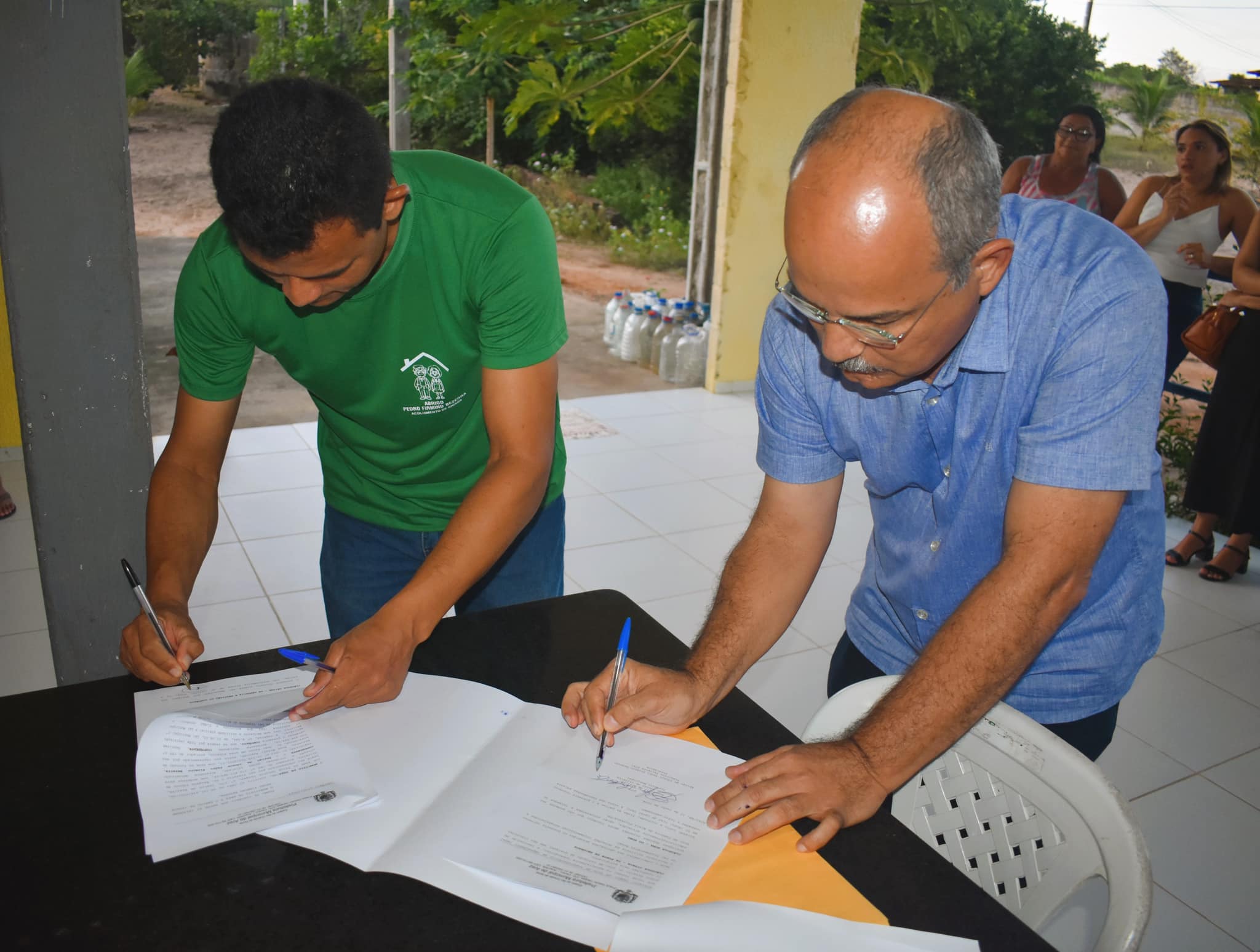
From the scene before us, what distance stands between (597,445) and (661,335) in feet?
4.83

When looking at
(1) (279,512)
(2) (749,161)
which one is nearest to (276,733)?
(1) (279,512)

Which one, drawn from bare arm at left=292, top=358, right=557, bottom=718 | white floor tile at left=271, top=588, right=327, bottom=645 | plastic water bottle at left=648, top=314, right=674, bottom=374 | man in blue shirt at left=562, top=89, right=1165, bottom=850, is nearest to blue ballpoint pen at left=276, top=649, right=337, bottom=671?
bare arm at left=292, top=358, right=557, bottom=718

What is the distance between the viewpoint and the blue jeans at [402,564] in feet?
5.48

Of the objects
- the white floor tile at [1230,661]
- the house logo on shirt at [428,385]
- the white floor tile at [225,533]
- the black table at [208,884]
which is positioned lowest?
the white floor tile at [225,533]

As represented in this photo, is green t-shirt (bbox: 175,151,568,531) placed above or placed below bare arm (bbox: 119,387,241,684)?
above

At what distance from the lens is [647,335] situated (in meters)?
6.05

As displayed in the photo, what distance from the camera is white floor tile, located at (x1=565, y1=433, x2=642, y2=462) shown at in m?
4.44

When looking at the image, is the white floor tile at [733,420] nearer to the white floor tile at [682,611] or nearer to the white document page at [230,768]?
the white floor tile at [682,611]

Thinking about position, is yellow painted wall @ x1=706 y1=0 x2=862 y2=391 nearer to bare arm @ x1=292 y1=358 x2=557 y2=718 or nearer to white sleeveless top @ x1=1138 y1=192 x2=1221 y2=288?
white sleeveless top @ x1=1138 y1=192 x2=1221 y2=288

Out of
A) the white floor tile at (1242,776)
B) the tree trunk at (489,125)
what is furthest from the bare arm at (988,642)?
the tree trunk at (489,125)

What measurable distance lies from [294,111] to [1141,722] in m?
2.52

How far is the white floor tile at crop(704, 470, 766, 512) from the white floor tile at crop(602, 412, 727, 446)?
472mm

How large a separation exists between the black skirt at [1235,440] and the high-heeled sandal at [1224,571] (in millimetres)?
75

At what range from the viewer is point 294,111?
1.07m
